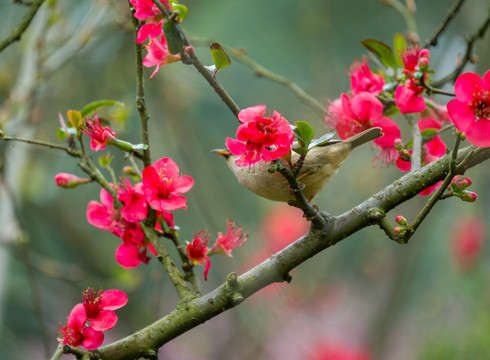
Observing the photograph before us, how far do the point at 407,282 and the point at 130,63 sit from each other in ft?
8.96

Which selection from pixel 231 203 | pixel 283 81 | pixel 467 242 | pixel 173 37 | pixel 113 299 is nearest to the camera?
pixel 173 37

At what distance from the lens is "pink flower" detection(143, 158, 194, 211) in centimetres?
131

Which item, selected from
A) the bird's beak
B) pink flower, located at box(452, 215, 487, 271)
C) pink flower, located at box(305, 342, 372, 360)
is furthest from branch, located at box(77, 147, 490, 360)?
pink flower, located at box(305, 342, 372, 360)

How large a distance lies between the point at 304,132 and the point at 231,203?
12.1ft

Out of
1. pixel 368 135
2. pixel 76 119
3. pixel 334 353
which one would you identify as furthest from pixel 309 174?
pixel 334 353

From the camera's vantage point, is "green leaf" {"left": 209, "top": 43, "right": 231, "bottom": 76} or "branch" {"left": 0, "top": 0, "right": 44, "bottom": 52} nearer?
"green leaf" {"left": 209, "top": 43, "right": 231, "bottom": 76}

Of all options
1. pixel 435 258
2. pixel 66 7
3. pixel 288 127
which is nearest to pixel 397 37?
pixel 288 127

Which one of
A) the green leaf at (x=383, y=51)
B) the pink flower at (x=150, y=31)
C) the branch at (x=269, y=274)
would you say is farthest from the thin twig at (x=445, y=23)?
the pink flower at (x=150, y=31)

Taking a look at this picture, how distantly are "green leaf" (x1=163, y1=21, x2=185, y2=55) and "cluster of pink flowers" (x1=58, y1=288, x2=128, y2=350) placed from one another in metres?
0.56

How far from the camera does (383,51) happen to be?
1.70 m

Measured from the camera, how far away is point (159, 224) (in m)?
1.48

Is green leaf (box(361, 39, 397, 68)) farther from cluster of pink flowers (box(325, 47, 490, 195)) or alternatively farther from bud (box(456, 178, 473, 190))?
bud (box(456, 178, 473, 190))

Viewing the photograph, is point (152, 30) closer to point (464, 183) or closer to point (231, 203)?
point (464, 183)

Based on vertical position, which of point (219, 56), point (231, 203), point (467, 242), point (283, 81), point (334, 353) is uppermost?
point (231, 203)
